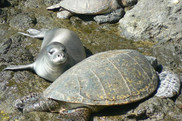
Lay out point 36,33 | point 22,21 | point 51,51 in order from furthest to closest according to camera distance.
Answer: point 22,21 < point 36,33 < point 51,51

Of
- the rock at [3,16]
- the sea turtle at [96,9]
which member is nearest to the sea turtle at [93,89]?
the sea turtle at [96,9]

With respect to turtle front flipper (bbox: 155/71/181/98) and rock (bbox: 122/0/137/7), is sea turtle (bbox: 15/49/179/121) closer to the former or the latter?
turtle front flipper (bbox: 155/71/181/98)

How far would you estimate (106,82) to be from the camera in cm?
356

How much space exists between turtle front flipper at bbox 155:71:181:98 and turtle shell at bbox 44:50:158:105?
13 centimetres

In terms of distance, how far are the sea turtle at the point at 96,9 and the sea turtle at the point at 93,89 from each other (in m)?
3.08

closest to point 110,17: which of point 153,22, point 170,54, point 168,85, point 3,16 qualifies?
point 153,22

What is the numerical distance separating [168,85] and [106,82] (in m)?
1.15

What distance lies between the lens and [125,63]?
3.87m

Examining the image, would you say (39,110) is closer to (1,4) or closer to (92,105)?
(92,105)

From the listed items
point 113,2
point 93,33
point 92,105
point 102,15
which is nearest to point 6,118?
point 92,105

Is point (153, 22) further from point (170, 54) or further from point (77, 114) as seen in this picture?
point (77, 114)

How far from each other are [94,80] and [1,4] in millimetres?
4697

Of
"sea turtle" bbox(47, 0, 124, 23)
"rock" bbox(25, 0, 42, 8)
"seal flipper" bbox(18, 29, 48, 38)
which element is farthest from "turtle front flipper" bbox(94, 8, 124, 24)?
"rock" bbox(25, 0, 42, 8)

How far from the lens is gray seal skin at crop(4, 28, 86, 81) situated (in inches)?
165
